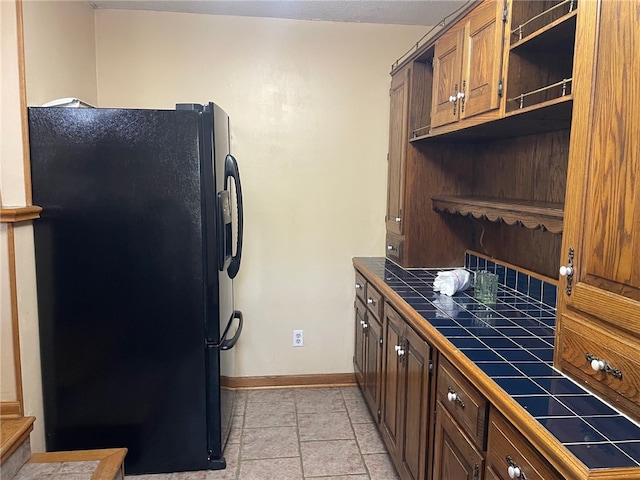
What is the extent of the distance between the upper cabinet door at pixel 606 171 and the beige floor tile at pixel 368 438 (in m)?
1.57

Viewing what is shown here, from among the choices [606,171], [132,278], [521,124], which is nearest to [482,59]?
[521,124]

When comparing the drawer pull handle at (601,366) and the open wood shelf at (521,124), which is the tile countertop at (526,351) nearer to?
the drawer pull handle at (601,366)

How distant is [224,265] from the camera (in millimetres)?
2217

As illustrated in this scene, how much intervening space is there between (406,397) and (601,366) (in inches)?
37.8

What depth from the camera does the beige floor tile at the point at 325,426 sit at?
2.53 meters

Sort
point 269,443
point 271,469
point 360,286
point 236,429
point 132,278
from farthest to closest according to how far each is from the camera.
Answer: point 360,286, point 236,429, point 269,443, point 271,469, point 132,278

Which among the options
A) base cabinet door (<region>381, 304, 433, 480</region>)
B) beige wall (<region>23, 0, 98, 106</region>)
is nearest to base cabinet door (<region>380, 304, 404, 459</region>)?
base cabinet door (<region>381, 304, 433, 480</region>)

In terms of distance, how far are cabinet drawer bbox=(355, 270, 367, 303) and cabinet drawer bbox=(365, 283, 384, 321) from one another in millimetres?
84

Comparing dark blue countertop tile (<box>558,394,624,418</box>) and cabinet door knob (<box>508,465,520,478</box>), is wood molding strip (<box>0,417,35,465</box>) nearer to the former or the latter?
cabinet door knob (<box>508,465,520,478</box>)

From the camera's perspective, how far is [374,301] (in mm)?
2494

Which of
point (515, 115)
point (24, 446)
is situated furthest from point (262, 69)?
point (24, 446)

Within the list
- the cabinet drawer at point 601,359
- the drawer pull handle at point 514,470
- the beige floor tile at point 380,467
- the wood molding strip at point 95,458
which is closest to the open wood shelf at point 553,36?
the cabinet drawer at point 601,359

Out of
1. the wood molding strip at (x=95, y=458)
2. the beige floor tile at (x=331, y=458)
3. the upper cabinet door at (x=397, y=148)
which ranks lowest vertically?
the beige floor tile at (x=331, y=458)

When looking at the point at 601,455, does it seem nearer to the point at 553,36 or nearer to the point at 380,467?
the point at 553,36
